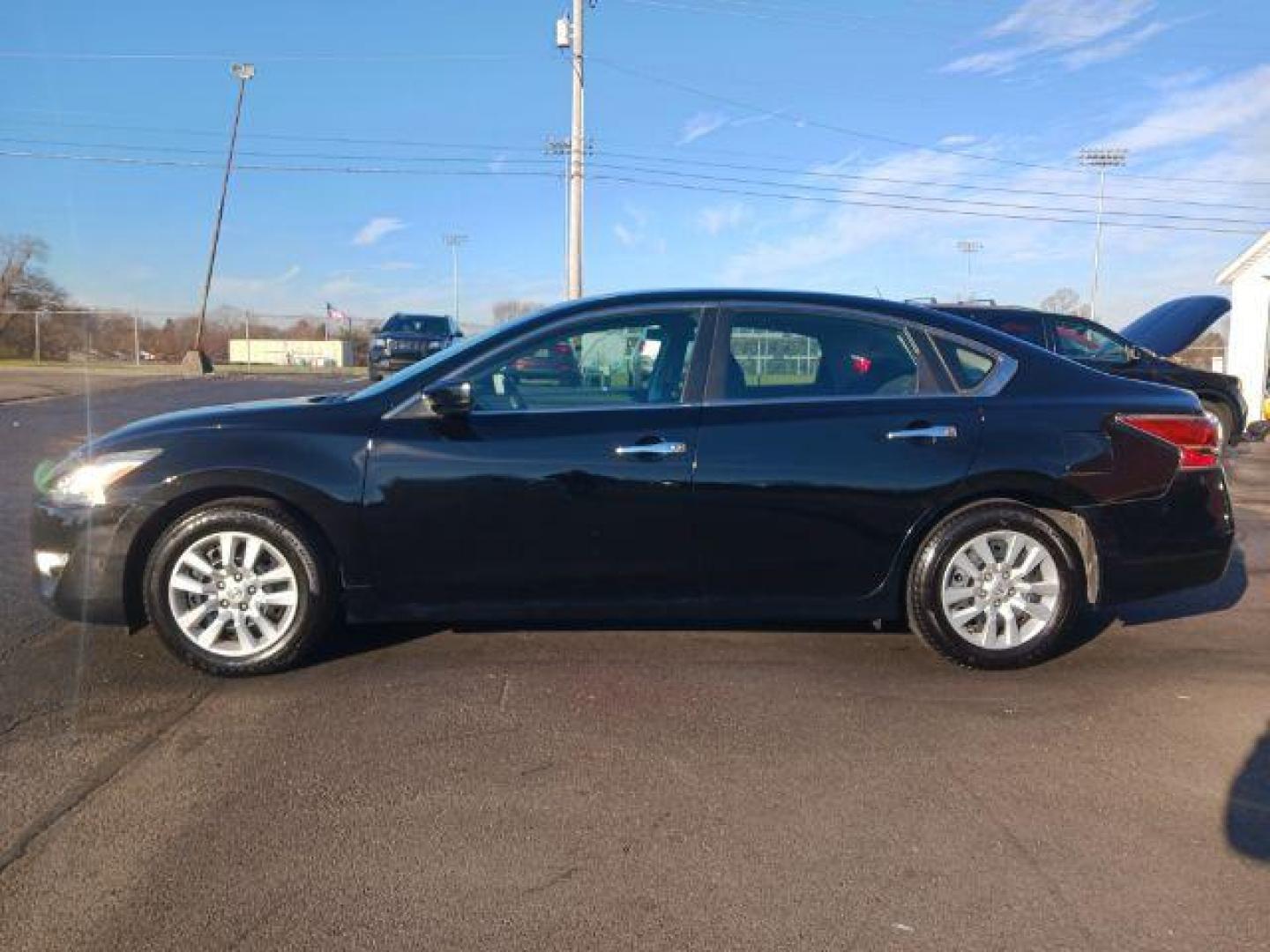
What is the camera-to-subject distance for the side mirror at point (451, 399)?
4.17 m

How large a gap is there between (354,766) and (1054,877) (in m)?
2.22

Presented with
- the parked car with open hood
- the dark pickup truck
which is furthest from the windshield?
the parked car with open hood

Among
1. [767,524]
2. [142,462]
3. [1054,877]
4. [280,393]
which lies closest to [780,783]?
[1054,877]

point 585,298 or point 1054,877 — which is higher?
point 585,298

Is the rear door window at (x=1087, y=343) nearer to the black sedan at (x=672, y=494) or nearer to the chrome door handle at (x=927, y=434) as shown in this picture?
the black sedan at (x=672, y=494)

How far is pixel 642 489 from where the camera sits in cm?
423

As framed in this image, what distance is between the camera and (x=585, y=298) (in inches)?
181

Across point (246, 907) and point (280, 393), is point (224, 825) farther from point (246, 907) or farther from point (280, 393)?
point (280, 393)

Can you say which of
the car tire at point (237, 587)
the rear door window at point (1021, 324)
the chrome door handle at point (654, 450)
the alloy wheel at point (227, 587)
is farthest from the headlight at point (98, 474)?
the rear door window at point (1021, 324)

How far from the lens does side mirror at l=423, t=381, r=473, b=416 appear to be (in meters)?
4.17

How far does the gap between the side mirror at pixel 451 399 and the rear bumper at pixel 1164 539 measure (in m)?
2.75

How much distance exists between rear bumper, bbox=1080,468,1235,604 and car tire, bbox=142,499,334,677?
3.42 metres

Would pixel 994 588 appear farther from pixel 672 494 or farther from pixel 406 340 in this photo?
pixel 406 340

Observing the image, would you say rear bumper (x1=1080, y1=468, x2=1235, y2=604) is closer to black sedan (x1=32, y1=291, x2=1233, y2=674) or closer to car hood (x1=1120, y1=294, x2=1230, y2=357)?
black sedan (x1=32, y1=291, x2=1233, y2=674)
